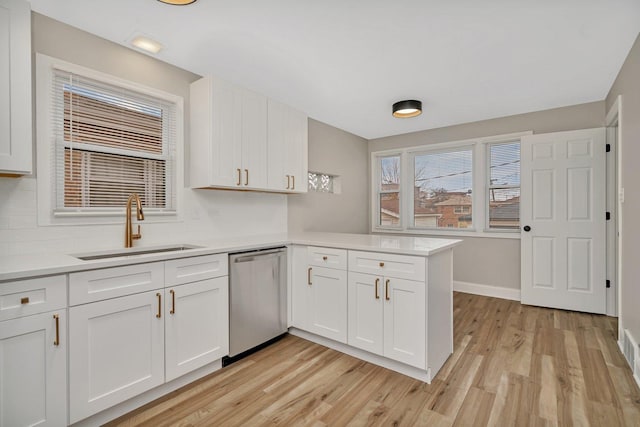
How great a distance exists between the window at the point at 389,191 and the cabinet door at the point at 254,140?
2.82 meters

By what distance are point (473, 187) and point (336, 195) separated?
6.46 feet

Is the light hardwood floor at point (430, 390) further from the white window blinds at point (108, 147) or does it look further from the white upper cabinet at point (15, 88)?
the white upper cabinet at point (15, 88)

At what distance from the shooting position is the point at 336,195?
14.9ft

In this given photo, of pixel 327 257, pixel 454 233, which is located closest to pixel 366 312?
pixel 327 257

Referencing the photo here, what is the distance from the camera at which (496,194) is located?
4172 mm

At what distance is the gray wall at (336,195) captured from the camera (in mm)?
3967

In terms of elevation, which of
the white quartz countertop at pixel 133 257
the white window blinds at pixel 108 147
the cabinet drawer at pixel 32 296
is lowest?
the cabinet drawer at pixel 32 296

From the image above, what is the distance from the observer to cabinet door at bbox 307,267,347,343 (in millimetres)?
2510

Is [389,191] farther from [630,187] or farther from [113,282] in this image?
[113,282]

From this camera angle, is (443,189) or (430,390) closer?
(430,390)

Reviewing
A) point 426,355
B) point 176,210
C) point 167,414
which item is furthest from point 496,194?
point 167,414

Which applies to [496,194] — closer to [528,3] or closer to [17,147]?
[528,3]

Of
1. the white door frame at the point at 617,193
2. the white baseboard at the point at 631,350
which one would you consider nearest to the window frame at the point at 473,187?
the white door frame at the point at 617,193

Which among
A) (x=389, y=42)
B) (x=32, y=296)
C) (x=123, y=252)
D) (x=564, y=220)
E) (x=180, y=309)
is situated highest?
(x=389, y=42)
